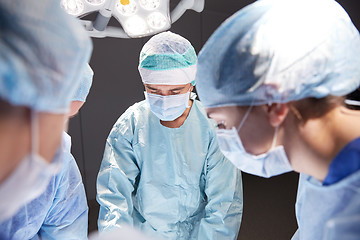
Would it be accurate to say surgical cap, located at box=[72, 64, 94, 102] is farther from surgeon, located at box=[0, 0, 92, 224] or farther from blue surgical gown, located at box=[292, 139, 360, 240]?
blue surgical gown, located at box=[292, 139, 360, 240]

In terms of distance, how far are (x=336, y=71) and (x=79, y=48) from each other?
65 centimetres

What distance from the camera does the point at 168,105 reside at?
5.52ft

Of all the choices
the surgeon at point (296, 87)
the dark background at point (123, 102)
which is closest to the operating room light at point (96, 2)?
the surgeon at point (296, 87)

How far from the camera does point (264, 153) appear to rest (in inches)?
37.0

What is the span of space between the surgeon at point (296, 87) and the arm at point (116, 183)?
0.84 meters

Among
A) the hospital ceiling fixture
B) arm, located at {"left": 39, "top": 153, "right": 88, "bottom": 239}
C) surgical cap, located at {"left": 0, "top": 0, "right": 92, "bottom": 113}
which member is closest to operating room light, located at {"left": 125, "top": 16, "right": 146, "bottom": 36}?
the hospital ceiling fixture

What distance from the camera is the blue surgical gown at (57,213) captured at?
1248 millimetres

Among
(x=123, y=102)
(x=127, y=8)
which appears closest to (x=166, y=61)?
(x=127, y=8)

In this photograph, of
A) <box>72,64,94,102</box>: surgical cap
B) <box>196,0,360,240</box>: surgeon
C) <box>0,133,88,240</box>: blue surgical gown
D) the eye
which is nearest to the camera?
<box>196,0,360,240</box>: surgeon

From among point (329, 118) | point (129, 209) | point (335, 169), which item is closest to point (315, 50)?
point (329, 118)

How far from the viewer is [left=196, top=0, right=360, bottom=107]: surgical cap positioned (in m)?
0.84

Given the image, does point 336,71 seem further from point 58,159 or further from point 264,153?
point 58,159

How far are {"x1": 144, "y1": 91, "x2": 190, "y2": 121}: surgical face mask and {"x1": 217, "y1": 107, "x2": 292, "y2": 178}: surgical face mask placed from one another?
2.26ft

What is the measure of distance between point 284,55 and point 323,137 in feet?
0.79
